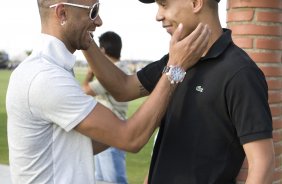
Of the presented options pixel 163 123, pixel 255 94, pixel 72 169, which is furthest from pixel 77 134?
pixel 255 94

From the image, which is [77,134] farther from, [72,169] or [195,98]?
[195,98]

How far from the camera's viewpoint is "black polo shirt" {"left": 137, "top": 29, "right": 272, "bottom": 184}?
1.98 m

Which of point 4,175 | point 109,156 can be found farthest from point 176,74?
point 4,175

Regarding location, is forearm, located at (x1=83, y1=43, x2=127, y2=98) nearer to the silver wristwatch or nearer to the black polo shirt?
the black polo shirt

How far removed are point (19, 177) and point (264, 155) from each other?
1.09 metres

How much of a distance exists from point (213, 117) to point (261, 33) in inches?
56.8

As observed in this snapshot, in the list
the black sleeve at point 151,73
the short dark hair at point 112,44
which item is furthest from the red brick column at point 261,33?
the short dark hair at point 112,44

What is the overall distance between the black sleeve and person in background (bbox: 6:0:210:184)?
1.53ft

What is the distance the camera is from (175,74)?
212cm

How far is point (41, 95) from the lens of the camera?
193 cm

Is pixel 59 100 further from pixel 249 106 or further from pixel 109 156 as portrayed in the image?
pixel 109 156

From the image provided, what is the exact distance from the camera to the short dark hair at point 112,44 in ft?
17.7

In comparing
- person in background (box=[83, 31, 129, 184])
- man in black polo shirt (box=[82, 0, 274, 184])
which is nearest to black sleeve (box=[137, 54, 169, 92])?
man in black polo shirt (box=[82, 0, 274, 184])

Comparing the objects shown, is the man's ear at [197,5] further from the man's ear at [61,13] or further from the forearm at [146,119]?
the man's ear at [61,13]
